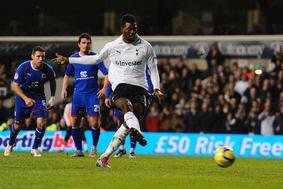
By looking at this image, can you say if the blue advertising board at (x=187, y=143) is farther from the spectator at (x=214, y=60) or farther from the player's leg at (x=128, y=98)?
the player's leg at (x=128, y=98)

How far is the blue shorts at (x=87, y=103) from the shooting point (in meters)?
18.2

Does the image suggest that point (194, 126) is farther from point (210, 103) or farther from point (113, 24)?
point (113, 24)

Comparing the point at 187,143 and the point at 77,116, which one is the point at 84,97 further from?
the point at 187,143

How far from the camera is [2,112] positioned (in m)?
29.0

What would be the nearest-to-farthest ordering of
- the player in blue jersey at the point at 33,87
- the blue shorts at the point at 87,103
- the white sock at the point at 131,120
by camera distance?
the white sock at the point at 131,120
the player in blue jersey at the point at 33,87
the blue shorts at the point at 87,103

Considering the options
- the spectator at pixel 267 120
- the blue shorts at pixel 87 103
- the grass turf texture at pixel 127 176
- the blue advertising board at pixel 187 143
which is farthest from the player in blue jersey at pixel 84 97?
the spectator at pixel 267 120

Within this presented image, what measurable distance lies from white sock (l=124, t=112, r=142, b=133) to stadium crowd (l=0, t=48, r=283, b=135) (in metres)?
12.4

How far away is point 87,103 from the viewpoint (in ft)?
59.9

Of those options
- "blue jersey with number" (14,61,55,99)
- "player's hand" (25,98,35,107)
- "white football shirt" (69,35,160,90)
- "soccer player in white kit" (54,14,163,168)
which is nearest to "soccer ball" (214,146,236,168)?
"soccer player in white kit" (54,14,163,168)

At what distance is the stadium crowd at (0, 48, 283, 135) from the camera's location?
83.6ft

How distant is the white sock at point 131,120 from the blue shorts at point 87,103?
529cm

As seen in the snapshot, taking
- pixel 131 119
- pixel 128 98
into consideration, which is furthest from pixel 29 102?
pixel 131 119

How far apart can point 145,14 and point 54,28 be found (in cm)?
358

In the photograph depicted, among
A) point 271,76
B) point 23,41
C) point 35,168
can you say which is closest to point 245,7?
point 271,76
